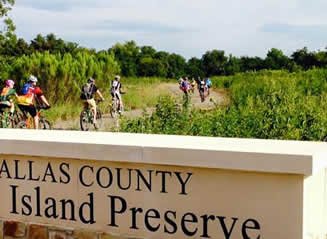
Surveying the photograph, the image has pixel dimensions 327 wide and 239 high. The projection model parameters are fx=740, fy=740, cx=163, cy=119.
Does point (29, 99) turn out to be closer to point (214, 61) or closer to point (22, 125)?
point (22, 125)

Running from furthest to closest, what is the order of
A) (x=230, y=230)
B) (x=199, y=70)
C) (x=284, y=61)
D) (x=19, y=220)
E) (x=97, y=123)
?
(x=199, y=70) → (x=284, y=61) → (x=97, y=123) → (x=19, y=220) → (x=230, y=230)

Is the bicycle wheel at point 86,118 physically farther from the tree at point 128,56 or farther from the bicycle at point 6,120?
the tree at point 128,56

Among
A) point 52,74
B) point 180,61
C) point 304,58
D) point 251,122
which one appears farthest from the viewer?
point 180,61

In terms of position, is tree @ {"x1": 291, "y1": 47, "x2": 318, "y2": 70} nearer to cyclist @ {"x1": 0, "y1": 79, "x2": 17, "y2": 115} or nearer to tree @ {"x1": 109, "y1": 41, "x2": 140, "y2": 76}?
tree @ {"x1": 109, "y1": 41, "x2": 140, "y2": 76}

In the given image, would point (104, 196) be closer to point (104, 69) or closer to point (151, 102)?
point (151, 102)

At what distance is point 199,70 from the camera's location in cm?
6431

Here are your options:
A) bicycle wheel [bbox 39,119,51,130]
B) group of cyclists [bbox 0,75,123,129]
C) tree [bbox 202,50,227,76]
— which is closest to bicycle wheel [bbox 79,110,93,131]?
group of cyclists [bbox 0,75,123,129]

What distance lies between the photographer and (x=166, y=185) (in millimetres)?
4262

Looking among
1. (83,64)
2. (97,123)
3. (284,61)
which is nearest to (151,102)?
(83,64)

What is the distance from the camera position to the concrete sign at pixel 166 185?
13.0ft

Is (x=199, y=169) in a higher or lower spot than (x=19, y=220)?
higher

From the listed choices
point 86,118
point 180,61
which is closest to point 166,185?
point 86,118

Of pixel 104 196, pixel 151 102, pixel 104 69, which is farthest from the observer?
pixel 104 69

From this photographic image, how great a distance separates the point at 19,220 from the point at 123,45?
58.1 m
